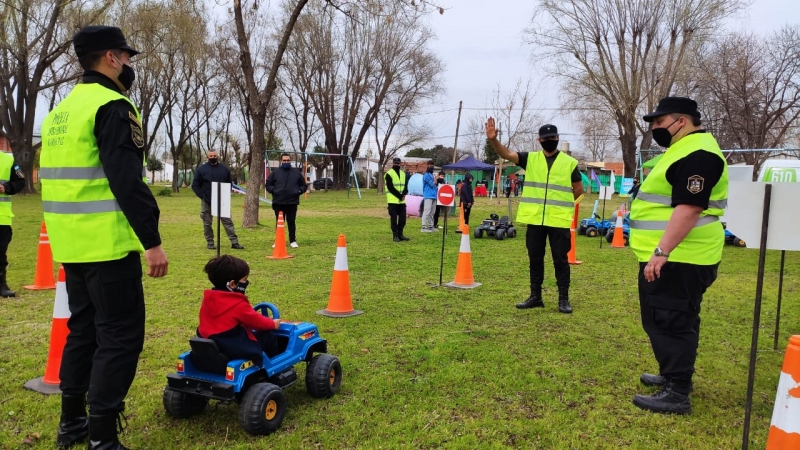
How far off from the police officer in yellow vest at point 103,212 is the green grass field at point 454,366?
0.61 meters

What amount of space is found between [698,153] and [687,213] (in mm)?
387

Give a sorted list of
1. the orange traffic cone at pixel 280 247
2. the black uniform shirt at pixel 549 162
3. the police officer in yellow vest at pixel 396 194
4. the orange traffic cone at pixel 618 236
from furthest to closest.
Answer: the police officer in yellow vest at pixel 396 194, the orange traffic cone at pixel 618 236, the orange traffic cone at pixel 280 247, the black uniform shirt at pixel 549 162

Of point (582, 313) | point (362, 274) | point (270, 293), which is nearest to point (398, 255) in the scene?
point (362, 274)

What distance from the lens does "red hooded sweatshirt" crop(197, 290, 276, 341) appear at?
10.6 ft

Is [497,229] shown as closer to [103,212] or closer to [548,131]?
[548,131]

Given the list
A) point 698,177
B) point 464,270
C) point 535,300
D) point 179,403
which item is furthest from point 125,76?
point 464,270

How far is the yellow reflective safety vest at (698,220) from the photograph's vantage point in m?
3.50

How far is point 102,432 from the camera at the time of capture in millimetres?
2822

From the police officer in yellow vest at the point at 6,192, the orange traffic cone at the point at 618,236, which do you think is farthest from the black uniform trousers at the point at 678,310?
the orange traffic cone at the point at 618,236

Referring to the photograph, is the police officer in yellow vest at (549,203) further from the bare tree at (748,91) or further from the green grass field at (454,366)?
the bare tree at (748,91)

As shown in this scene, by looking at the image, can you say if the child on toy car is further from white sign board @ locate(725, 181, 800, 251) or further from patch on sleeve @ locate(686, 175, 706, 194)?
white sign board @ locate(725, 181, 800, 251)

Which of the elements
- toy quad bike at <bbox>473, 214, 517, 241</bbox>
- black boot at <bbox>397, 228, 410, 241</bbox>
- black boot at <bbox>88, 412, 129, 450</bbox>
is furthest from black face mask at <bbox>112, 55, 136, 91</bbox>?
toy quad bike at <bbox>473, 214, 517, 241</bbox>

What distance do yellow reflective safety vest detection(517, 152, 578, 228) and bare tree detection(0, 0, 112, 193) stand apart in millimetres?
21089

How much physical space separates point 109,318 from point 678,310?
347cm
